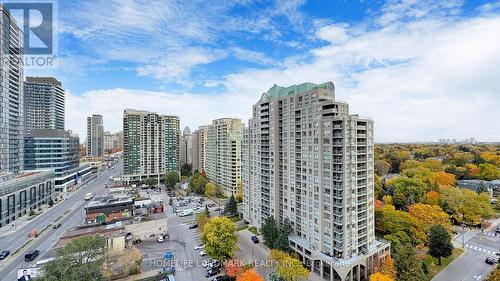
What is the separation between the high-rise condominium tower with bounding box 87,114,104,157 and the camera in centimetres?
14738

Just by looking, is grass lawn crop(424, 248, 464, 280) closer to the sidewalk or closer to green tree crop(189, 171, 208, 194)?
green tree crop(189, 171, 208, 194)

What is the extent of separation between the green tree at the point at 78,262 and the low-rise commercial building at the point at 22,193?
39746mm

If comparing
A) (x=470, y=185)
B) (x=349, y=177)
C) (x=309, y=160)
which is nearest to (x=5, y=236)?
(x=309, y=160)

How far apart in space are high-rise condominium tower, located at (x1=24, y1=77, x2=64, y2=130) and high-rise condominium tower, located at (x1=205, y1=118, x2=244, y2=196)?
6189 centimetres

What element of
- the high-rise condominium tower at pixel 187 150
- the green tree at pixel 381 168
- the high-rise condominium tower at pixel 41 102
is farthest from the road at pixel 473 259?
the high-rise condominium tower at pixel 41 102

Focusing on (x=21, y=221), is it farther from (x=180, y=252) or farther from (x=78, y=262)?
(x=78, y=262)

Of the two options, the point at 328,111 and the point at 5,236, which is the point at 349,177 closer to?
the point at 328,111

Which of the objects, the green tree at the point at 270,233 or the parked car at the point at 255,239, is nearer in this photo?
the green tree at the point at 270,233

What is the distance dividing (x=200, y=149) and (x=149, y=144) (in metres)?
20.5

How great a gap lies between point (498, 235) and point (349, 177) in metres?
37.3

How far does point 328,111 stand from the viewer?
31.9m

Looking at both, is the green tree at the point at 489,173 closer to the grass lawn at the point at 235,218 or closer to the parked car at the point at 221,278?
the grass lawn at the point at 235,218

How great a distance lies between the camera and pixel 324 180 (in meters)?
32.2

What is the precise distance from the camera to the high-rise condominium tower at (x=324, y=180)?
3019 cm
